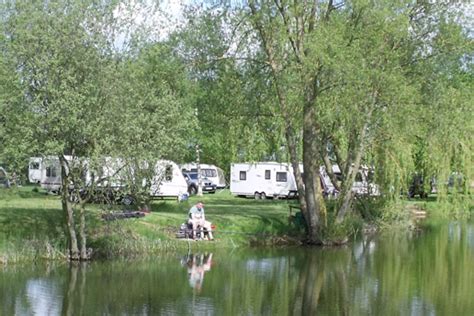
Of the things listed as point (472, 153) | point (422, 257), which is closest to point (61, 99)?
point (422, 257)

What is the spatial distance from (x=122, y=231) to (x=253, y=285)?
523 centimetres

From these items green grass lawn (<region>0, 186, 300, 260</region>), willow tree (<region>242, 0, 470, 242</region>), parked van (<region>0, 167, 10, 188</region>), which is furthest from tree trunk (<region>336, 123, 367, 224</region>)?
parked van (<region>0, 167, 10, 188</region>)

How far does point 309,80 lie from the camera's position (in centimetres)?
2438

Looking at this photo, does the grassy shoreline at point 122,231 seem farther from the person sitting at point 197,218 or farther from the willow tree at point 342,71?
the willow tree at point 342,71

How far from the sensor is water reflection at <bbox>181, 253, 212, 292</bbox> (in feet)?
62.2

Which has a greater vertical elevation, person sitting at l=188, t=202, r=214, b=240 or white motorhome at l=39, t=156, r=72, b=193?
white motorhome at l=39, t=156, r=72, b=193

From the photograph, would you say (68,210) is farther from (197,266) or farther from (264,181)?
(264,181)

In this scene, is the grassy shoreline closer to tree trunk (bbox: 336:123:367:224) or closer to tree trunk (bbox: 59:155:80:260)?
tree trunk (bbox: 59:155:80:260)

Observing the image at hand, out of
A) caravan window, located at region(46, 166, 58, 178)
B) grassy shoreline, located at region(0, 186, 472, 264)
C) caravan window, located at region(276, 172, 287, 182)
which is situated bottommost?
grassy shoreline, located at region(0, 186, 472, 264)

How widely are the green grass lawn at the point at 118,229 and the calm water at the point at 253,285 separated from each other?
85 centimetres

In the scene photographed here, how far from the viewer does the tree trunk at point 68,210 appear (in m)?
20.6

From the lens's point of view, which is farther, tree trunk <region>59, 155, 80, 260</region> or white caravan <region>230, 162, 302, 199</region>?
white caravan <region>230, 162, 302, 199</region>

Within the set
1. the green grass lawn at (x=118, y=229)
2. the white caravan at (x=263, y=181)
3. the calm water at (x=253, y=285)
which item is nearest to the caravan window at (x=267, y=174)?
the white caravan at (x=263, y=181)

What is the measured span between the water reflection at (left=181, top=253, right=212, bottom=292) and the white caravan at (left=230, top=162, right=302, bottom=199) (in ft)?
65.6
